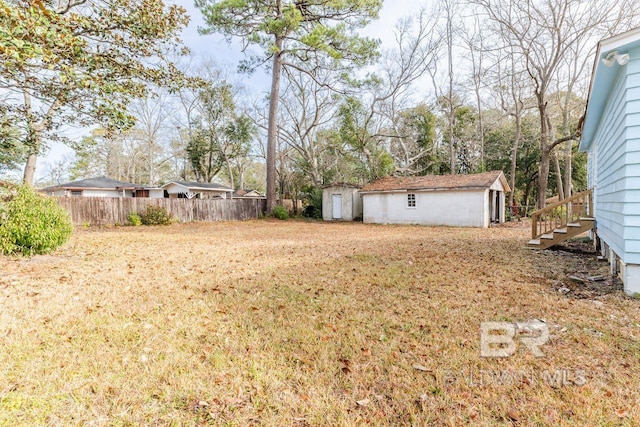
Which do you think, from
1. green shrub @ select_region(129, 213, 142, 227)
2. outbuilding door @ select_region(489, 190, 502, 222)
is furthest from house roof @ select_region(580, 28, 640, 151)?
green shrub @ select_region(129, 213, 142, 227)

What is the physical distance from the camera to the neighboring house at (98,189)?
23688 millimetres

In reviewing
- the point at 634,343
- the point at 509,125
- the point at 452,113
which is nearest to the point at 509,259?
the point at 634,343

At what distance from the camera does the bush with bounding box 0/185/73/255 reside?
18.7 feet

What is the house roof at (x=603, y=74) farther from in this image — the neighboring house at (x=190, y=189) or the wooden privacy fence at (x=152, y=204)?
the neighboring house at (x=190, y=189)

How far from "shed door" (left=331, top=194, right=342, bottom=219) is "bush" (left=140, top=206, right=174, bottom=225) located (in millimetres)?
9919

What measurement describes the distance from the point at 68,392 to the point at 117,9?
6986 mm

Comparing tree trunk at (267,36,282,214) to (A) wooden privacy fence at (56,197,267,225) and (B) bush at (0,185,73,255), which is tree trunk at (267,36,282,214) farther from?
(B) bush at (0,185,73,255)

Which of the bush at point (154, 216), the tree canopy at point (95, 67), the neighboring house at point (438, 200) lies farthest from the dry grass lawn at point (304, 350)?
the bush at point (154, 216)

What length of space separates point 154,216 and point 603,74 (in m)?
17.1

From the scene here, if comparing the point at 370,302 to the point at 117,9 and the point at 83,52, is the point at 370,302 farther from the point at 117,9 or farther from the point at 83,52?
the point at 117,9

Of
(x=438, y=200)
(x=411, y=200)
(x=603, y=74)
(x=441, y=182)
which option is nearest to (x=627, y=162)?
(x=603, y=74)

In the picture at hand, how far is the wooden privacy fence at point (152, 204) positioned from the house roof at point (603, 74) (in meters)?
16.6

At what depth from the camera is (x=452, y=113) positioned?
72.1ft

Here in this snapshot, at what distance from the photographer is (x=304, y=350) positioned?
2711mm
